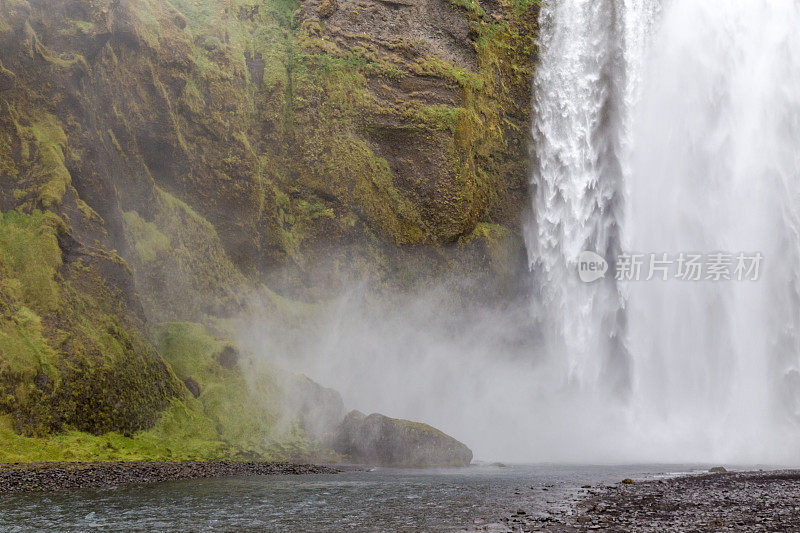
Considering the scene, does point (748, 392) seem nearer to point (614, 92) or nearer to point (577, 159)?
point (577, 159)

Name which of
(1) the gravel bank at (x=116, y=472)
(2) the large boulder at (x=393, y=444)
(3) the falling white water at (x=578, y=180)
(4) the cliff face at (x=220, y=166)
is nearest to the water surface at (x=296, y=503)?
(1) the gravel bank at (x=116, y=472)

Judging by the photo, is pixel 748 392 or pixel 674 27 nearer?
pixel 748 392

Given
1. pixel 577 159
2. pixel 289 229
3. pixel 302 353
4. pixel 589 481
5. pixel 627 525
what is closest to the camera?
pixel 627 525

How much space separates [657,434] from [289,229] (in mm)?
21498

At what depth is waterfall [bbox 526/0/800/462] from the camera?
35000 mm

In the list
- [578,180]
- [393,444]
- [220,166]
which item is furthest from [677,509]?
[578,180]

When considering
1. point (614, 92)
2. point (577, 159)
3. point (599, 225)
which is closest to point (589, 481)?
point (599, 225)

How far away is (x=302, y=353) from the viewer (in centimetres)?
3275

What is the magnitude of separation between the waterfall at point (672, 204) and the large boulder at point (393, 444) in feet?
38.1

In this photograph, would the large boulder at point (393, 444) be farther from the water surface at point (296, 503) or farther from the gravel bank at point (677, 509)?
the gravel bank at point (677, 509)

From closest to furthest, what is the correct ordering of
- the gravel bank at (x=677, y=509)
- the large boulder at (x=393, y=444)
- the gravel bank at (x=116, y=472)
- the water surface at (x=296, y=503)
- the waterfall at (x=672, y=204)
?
the gravel bank at (x=677, y=509), the water surface at (x=296, y=503), the gravel bank at (x=116, y=472), the large boulder at (x=393, y=444), the waterfall at (x=672, y=204)

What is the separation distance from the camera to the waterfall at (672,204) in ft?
115

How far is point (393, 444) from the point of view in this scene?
25.9 metres

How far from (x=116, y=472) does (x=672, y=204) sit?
3130 cm
